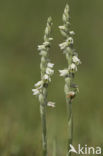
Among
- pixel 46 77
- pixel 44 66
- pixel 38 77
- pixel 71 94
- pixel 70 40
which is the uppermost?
pixel 38 77

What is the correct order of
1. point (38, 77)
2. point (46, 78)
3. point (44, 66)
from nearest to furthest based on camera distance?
1. point (46, 78)
2. point (44, 66)
3. point (38, 77)

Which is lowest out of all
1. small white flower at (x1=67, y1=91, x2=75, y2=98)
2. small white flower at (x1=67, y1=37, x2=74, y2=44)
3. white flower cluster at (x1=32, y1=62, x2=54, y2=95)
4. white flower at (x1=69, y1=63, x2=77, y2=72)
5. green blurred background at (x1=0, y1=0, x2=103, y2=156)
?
small white flower at (x1=67, y1=91, x2=75, y2=98)

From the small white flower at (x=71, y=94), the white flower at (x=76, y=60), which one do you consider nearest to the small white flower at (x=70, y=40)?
the white flower at (x=76, y=60)

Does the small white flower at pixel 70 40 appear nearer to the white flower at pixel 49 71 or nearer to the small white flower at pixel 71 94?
the white flower at pixel 49 71

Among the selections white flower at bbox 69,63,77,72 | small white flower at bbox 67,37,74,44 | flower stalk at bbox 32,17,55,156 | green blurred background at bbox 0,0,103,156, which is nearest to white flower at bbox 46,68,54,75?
flower stalk at bbox 32,17,55,156

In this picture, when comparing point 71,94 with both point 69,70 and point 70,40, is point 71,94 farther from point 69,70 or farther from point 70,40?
point 70,40

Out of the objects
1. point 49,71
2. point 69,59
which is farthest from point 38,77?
point 49,71

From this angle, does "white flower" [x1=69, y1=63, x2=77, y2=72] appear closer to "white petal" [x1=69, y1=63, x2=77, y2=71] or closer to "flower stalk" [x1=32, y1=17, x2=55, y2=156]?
"white petal" [x1=69, y1=63, x2=77, y2=71]

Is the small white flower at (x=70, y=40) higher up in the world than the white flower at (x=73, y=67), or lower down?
higher up
